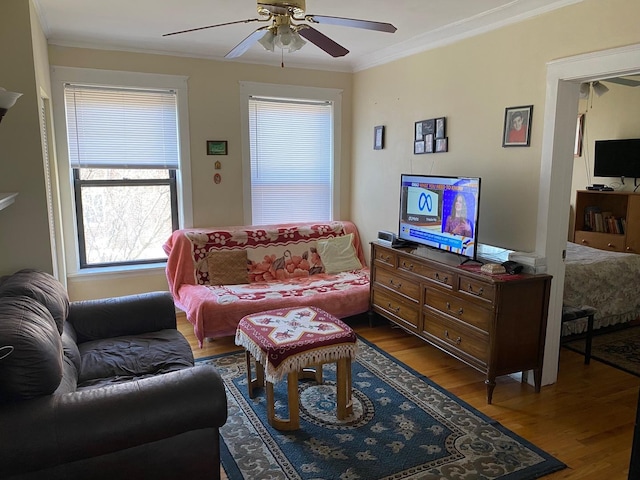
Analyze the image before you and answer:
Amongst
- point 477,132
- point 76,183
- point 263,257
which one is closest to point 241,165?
point 263,257

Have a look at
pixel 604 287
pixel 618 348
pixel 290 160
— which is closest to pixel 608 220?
pixel 604 287

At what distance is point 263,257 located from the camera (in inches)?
182

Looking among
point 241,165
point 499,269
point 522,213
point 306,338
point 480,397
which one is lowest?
point 480,397

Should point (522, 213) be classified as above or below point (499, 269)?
above

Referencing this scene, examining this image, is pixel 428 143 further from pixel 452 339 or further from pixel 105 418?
pixel 105 418

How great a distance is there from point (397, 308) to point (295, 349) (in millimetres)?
1545

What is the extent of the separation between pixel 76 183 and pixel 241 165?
1517mm

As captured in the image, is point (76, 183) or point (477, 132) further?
point (76, 183)

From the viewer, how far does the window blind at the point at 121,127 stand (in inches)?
163

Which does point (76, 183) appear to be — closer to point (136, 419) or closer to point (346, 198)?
point (346, 198)

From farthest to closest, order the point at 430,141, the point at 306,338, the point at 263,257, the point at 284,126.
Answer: the point at 284,126 → the point at 263,257 → the point at 430,141 → the point at 306,338

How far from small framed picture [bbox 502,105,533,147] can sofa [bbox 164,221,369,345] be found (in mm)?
1796

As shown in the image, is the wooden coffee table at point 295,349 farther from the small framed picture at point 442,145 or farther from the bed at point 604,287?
the bed at point 604,287

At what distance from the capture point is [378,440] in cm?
255
